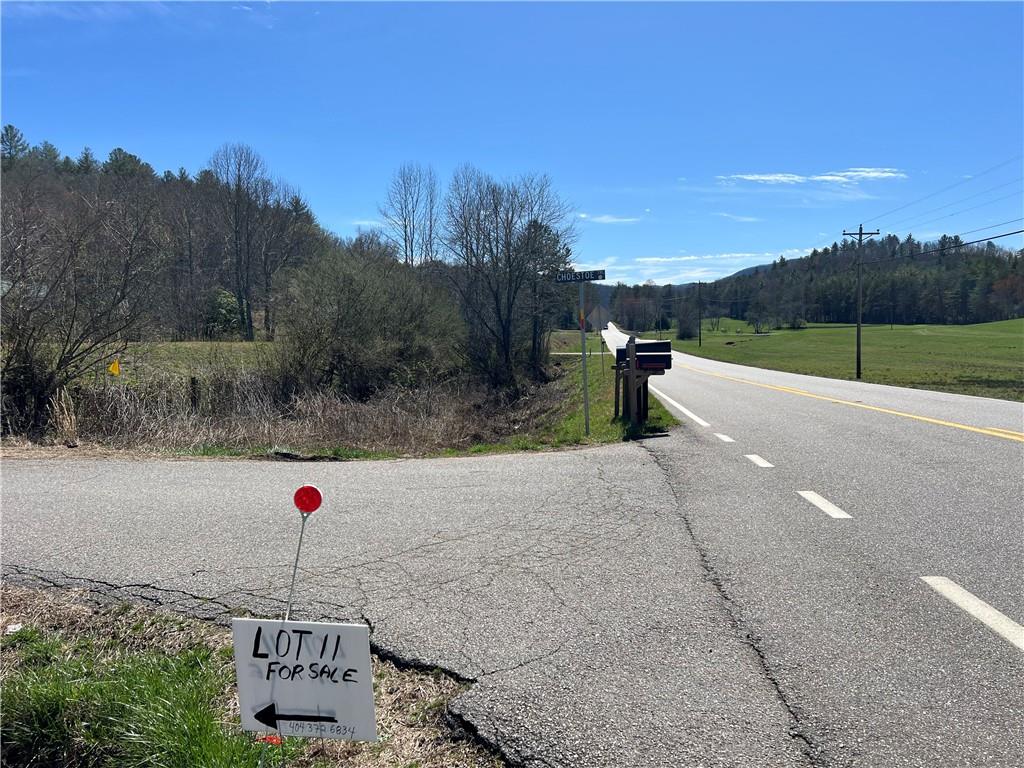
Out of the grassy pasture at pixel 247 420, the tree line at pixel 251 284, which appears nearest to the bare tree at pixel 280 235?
the tree line at pixel 251 284

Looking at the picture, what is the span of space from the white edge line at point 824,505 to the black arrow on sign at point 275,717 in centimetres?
498

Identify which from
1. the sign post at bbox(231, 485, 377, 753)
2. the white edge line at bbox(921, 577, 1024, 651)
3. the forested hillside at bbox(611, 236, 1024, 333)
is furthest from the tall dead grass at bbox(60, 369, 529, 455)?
the forested hillside at bbox(611, 236, 1024, 333)

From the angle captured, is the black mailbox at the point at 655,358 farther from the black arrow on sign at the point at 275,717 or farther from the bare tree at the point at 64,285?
the bare tree at the point at 64,285

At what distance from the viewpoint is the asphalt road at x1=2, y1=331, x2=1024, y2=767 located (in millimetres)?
2957

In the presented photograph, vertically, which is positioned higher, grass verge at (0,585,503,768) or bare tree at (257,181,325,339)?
bare tree at (257,181,325,339)

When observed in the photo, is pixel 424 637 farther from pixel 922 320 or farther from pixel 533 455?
pixel 922 320

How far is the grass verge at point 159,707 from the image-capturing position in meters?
2.96

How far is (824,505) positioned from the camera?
21.3 ft

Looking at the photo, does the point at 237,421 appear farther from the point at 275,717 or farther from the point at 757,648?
the point at 757,648

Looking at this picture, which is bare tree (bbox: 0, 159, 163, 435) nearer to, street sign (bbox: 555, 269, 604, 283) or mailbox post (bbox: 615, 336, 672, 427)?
street sign (bbox: 555, 269, 604, 283)

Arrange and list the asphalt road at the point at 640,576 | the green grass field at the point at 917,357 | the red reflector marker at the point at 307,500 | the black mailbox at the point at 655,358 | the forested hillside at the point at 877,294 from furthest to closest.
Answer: the forested hillside at the point at 877,294 < the green grass field at the point at 917,357 < the black mailbox at the point at 655,358 < the red reflector marker at the point at 307,500 < the asphalt road at the point at 640,576

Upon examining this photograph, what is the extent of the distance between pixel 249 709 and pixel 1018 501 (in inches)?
277

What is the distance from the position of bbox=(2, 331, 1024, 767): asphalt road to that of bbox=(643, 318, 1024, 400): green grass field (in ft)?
53.4

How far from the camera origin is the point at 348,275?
2566 centimetres
